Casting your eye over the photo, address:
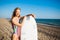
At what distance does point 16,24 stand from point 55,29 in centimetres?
119

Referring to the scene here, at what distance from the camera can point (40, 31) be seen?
12.9ft

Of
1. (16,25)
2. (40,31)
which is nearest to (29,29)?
(16,25)

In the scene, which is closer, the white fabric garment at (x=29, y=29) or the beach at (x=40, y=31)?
the white fabric garment at (x=29, y=29)

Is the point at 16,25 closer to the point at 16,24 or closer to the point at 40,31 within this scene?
the point at 16,24

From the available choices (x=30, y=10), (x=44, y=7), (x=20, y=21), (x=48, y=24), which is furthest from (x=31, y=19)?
(x=48, y=24)

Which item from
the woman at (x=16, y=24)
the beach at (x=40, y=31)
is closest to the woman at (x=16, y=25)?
the woman at (x=16, y=24)

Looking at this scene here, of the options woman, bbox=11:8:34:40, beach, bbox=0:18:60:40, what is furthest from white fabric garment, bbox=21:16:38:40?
beach, bbox=0:18:60:40

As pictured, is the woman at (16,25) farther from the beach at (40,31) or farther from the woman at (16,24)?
the beach at (40,31)

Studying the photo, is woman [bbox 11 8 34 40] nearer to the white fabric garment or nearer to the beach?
the white fabric garment

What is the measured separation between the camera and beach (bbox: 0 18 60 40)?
12.3 ft

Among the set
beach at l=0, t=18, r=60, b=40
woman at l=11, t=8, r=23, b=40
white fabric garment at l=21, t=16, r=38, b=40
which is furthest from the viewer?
beach at l=0, t=18, r=60, b=40

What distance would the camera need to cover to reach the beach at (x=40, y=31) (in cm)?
375

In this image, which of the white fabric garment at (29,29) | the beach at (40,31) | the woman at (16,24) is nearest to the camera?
the woman at (16,24)

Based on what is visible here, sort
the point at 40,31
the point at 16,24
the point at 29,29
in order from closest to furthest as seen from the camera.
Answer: the point at 16,24 < the point at 29,29 < the point at 40,31
